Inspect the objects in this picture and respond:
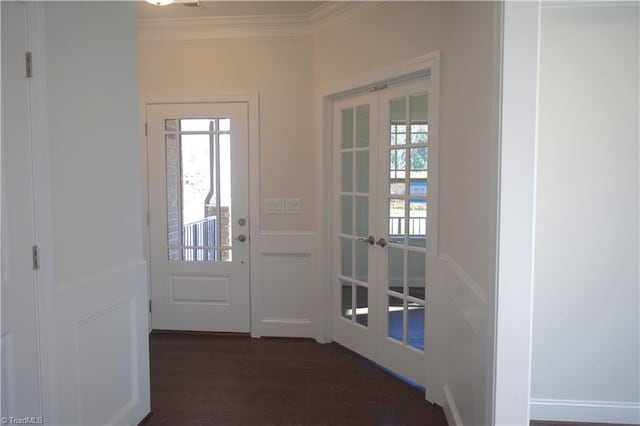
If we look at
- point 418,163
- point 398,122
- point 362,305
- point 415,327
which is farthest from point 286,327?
point 398,122

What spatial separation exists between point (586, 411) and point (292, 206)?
256 cm

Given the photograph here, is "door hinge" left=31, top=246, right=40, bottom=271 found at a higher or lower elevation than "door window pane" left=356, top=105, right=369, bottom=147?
lower

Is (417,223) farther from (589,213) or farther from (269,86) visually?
(269,86)

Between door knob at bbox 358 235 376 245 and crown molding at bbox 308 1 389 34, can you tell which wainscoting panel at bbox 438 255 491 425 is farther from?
crown molding at bbox 308 1 389 34

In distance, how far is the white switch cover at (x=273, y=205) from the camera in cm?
388

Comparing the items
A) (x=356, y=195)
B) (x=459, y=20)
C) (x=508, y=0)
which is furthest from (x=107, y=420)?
(x=459, y=20)

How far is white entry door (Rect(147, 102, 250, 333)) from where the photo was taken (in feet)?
12.8

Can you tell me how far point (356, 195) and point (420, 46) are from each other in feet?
3.99

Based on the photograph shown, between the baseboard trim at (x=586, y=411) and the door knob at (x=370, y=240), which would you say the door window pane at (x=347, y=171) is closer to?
the door knob at (x=370, y=240)

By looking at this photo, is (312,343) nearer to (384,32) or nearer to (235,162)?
(235,162)

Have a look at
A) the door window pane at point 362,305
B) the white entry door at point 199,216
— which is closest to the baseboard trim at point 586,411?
the door window pane at point 362,305

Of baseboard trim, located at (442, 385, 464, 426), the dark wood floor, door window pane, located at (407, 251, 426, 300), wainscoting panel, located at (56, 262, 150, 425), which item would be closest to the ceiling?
door window pane, located at (407, 251, 426, 300)

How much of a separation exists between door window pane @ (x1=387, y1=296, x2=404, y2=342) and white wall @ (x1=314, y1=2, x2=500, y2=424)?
42 cm

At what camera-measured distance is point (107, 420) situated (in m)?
2.13
